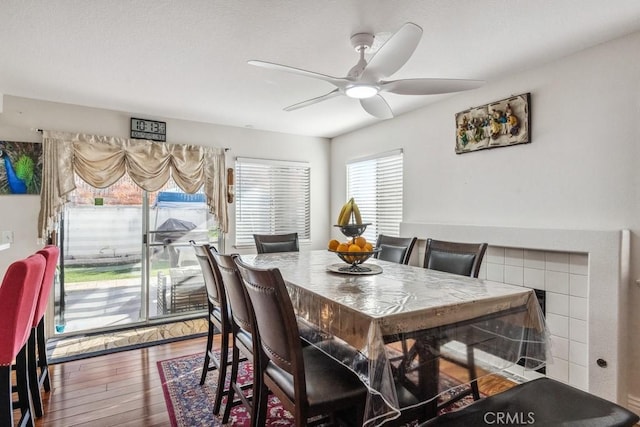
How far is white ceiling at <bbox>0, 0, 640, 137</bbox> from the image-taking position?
6.11 feet

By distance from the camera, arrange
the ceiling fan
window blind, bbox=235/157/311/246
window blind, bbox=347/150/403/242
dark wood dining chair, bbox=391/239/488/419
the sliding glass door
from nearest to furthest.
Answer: dark wood dining chair, bbox=391/239/488/419 → the ceiling fan → the sliding glass door → window blind, bbox=347/150/403/242 → window blind, bbox=235/157/311/246

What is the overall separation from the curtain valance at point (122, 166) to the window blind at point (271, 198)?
305 millimetres

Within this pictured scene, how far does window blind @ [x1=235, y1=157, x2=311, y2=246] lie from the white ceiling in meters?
1.42

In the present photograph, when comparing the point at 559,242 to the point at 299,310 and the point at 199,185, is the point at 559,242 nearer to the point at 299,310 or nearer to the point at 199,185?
the point at 299,310

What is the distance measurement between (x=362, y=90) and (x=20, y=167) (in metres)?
3.31

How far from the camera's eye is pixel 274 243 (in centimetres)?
352

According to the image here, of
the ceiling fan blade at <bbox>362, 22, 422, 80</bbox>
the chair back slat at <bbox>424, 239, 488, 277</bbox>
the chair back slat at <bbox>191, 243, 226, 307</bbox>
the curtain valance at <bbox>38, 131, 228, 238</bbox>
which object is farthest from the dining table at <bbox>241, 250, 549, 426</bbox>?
the curtain valance at <bbox>38, 131, 228, 238</bbox>

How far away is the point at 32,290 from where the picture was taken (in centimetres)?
173

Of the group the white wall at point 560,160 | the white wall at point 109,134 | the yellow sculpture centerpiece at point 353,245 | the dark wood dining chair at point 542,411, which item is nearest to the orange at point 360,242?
the yellow sculpture centerpiece at point 353,245

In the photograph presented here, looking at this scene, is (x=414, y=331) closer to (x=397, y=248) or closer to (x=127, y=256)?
(x=397, y=248)

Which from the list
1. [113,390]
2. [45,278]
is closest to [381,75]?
[45,278]

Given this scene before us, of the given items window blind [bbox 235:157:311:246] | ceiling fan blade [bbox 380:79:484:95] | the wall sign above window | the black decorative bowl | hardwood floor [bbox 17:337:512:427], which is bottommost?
hardwood floor [bbox 17:337:512:427]

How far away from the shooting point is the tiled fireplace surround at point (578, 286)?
2100 mm

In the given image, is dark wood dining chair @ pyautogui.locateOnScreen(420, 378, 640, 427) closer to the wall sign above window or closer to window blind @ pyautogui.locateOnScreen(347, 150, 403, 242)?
window blind @ pyautogui.locateOnScreen(347, 150, 403, 242)
